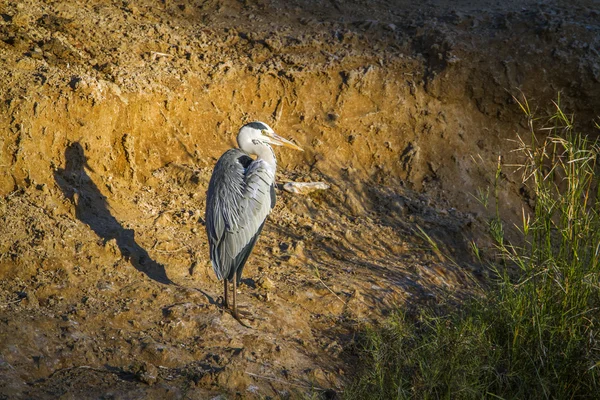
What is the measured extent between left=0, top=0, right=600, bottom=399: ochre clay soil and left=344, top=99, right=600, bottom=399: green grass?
51cm

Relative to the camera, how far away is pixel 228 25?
23.8 ft

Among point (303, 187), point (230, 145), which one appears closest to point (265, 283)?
point (303, 187)

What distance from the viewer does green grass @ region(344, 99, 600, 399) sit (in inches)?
163

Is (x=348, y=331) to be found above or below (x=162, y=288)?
below

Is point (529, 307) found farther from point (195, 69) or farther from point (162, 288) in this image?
point (195, 69)

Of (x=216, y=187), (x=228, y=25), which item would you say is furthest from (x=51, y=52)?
(x=216, y=187)

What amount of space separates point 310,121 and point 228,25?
54.1 inches

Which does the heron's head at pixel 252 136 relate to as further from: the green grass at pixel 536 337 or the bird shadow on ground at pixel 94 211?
the green grass at pixel 536 337

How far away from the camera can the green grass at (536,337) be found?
4.15 meters

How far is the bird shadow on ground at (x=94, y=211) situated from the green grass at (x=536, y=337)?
1854 millimetres

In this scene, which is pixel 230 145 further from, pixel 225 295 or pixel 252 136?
pixel 225 295

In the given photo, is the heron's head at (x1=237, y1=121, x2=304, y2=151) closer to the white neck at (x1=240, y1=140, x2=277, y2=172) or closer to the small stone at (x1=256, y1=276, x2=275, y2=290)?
the white neck at (x1=240, y1=140, x2=277, y2=172)

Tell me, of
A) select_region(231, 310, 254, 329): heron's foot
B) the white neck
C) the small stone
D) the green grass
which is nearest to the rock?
the white neck

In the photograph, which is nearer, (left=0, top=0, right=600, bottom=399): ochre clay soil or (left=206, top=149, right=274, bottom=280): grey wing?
(left=0, top=0, right=600, bottom=399): ochre clay soil
